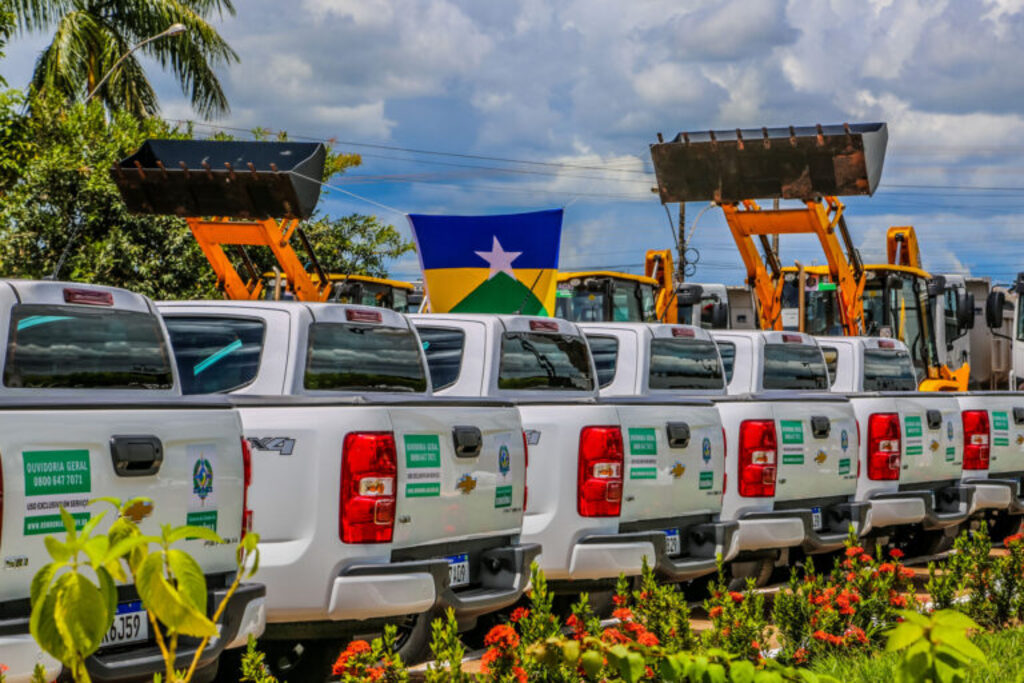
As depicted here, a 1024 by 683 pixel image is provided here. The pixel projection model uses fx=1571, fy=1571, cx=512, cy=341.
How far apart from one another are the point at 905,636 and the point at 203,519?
363 cm

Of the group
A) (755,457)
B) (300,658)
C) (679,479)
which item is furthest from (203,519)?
(755,457)

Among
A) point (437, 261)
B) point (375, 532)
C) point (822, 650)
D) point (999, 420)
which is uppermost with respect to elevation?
point (437, 261)

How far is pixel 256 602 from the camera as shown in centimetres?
654

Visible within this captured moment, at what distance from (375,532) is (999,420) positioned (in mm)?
10377

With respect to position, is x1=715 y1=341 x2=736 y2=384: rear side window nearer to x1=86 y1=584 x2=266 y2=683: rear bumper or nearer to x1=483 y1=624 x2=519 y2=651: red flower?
x1=86 y1=584 x2=266 y2=683: rear bumper

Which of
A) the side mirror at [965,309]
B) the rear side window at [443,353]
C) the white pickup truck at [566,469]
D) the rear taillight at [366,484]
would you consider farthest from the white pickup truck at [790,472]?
the side mirror at [965,309]

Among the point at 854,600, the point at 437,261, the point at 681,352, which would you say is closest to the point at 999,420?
the point at 681,352

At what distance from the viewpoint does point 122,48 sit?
3073 cm

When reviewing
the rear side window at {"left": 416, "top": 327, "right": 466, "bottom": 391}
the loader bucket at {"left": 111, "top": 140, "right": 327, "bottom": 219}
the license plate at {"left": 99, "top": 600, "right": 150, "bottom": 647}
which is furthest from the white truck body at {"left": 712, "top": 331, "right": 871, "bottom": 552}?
the license plate at {"left": 99, "top": 600, "right": 150, "bottom": 647}

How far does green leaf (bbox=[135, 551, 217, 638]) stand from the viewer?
114 inches

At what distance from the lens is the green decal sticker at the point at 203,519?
20.7ft

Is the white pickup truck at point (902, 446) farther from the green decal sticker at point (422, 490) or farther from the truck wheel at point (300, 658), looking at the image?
the truck wheel at point (300, 658)

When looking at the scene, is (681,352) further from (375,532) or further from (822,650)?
(375,532)

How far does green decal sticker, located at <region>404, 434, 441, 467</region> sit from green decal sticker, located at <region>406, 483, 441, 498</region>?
98 mm
